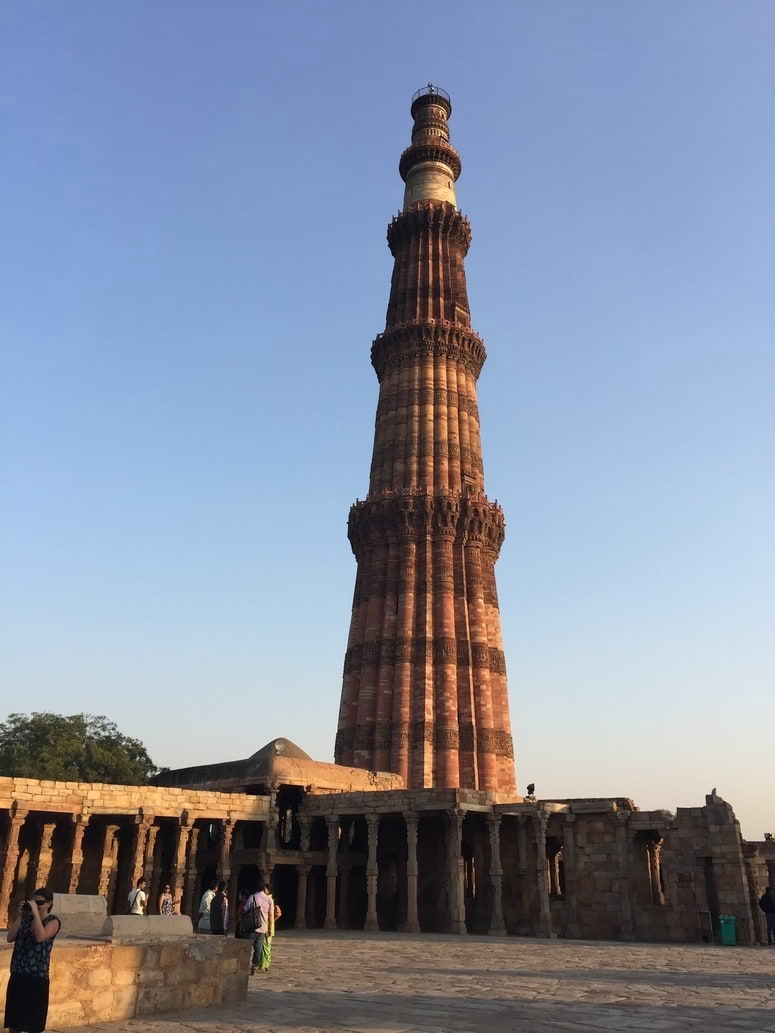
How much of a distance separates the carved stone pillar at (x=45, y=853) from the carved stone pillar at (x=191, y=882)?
4.21m

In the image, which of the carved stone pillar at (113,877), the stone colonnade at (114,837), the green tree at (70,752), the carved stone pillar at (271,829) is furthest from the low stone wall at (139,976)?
the green tree at (70,752)

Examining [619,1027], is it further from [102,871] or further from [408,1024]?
[102,871]

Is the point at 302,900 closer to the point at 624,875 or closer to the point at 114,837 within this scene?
the point at 114,837

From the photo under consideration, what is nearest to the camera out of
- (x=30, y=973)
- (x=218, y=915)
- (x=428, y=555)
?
(x=30, y=973)

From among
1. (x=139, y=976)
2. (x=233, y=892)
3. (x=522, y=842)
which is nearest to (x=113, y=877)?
(x=233, y=892)

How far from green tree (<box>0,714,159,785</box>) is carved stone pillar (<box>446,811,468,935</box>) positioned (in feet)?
78.5

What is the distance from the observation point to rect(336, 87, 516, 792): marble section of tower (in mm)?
36219

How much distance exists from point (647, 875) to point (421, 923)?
7.75 metres

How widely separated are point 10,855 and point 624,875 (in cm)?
1694

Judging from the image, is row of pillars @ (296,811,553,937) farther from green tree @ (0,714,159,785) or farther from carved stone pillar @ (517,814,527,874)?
green tree @ (0,714,159,785)

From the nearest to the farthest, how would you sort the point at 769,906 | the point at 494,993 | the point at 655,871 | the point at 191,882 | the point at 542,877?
the point at 494,993, the point at 769,906, the point at 542,877, the point at 655,871, the point at 191,882

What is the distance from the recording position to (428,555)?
39750 mm

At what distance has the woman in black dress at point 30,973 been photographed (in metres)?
6.59

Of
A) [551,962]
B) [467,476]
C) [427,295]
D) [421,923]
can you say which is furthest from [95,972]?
[427,295]
